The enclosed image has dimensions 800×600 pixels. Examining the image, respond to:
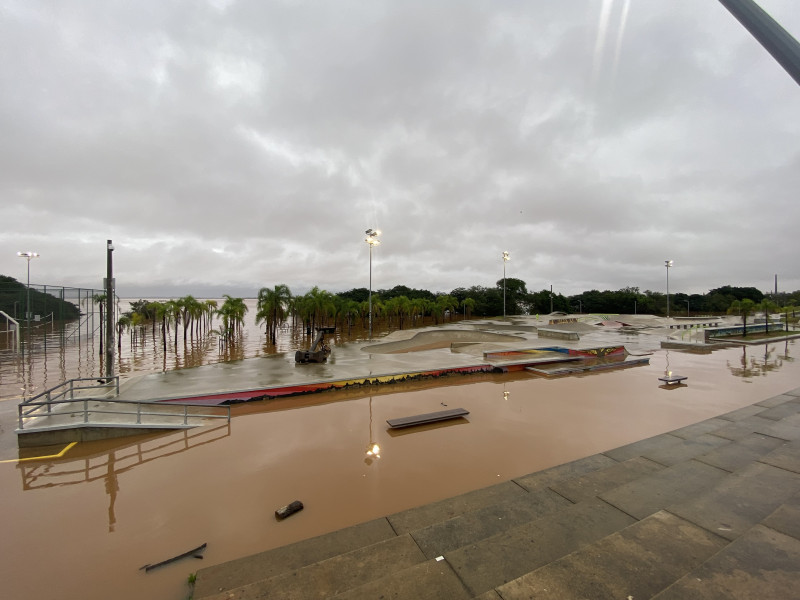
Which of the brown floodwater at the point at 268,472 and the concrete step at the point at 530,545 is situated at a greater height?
the concrete step at the point at 530,545

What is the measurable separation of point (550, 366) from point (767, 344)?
2768 cm

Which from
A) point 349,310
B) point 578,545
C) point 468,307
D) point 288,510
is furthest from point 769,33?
point 468,307

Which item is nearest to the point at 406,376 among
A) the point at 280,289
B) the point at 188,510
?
the point at 188,510

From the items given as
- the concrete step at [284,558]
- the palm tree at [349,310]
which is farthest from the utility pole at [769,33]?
the palm tree at [349,310]

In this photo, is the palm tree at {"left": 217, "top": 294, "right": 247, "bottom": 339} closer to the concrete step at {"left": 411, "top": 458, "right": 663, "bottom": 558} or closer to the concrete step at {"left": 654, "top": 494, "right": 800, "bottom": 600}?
the concrete step at {"left": 411, "top": 458, "right": 663, "bottom": 558}

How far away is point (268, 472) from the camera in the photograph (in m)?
8.38

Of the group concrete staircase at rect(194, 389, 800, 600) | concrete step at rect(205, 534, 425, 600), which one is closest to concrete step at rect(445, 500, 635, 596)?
concrete staircase at rect(194, 389, 800, 600)

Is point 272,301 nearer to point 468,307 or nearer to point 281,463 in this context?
point 281,463

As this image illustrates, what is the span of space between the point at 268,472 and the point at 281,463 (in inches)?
21.1

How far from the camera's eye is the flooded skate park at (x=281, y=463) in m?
5.71

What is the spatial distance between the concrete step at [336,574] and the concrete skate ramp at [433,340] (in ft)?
70.5

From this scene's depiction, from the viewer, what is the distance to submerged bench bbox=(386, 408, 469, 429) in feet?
37.0

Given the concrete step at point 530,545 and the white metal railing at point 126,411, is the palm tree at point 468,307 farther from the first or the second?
the concrete step at point 530,545

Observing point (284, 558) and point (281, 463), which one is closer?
point (284, 558)
